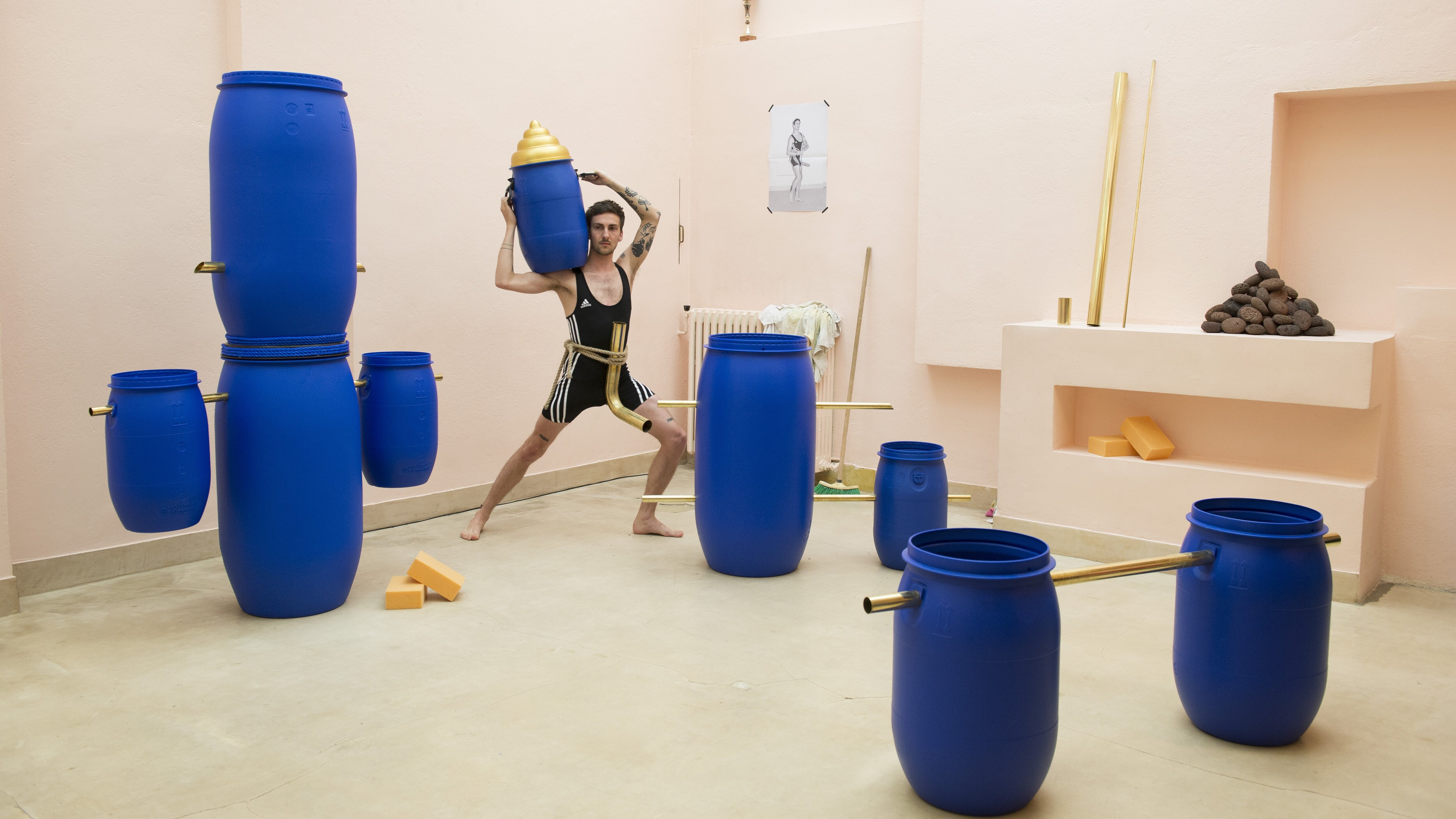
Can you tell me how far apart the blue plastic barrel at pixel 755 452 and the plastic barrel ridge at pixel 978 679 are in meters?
1.61

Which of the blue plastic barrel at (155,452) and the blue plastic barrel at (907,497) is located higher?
the blue plastic barrel at (155,452)

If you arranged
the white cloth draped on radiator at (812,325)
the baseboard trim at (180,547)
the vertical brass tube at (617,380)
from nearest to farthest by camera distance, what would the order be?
1. the baseboard trim at (180,547)
2. the vertical brass tube at (617,380)
3. the white cloth draped on radiator at (812,325)

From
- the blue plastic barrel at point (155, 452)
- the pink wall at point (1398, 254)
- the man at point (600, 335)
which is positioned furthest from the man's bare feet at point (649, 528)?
the pink wall at point (1398, 254)

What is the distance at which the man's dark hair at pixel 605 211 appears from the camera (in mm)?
4406

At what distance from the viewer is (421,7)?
4703mm

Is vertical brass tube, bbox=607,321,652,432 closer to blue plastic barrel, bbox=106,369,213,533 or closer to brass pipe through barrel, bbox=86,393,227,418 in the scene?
brass pipe through barrel, bbox=86,393,227,418

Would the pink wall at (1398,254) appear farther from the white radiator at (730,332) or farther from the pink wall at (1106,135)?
the white radiator at (730,332)

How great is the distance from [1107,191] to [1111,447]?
1.12 m

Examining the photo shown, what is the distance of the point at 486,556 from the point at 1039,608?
Result: 105 inches

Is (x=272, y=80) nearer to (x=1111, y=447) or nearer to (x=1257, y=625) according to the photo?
(x=1257, y=625)

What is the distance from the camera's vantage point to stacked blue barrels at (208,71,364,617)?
322 cm

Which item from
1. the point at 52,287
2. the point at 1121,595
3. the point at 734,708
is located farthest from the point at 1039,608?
the point at 52,287

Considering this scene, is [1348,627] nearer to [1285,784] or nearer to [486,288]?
[1285,784]

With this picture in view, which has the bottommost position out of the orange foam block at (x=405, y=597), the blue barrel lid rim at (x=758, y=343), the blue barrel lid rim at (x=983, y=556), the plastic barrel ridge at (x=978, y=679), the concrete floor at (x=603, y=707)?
the concrete floor at (x=603, y=707)
